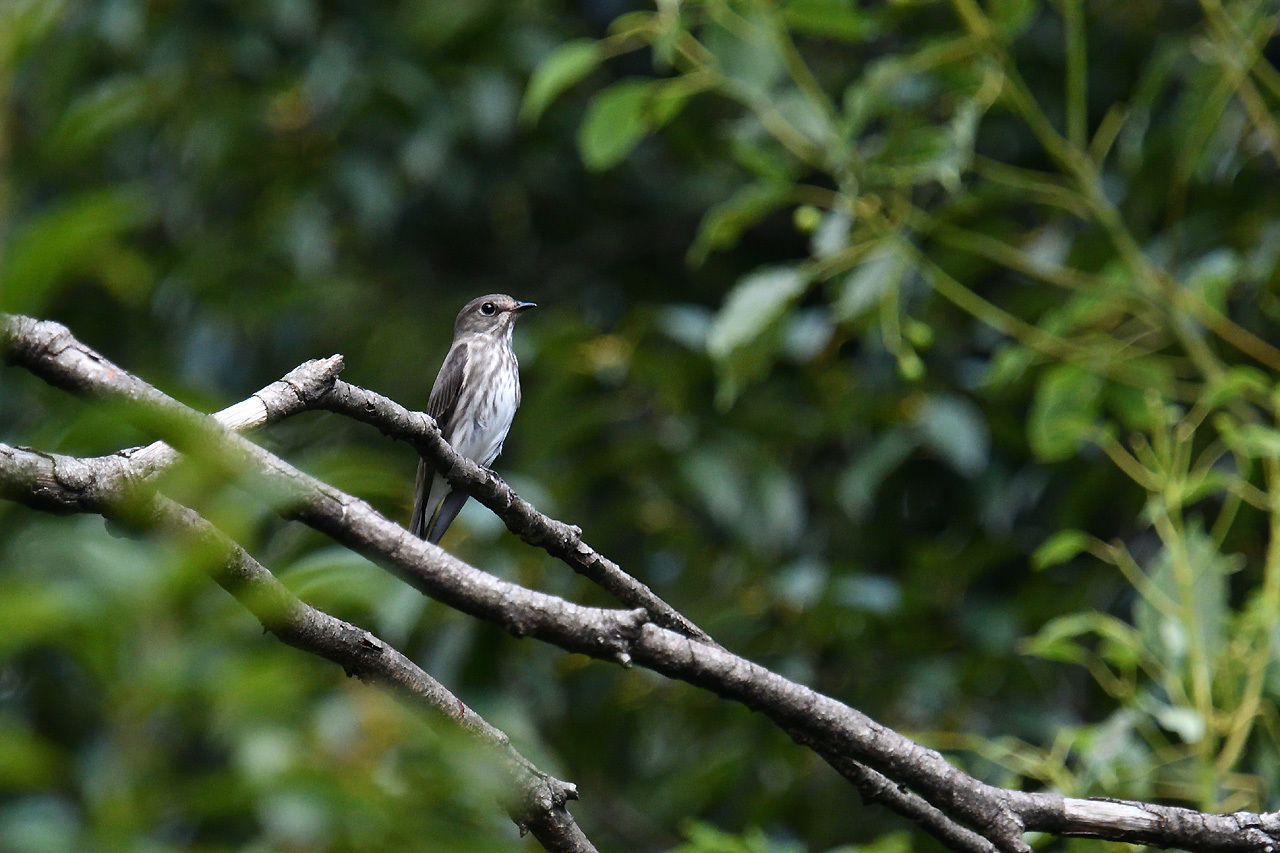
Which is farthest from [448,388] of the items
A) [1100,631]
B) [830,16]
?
[1100,631]

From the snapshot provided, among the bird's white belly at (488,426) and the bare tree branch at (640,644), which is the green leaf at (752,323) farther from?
the bare tree branch at (640,644)

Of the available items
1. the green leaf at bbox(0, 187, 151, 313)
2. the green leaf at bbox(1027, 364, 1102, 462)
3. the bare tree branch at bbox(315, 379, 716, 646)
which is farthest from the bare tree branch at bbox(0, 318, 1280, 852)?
the green leaf at bbox(1027, 364, 1102, 462)

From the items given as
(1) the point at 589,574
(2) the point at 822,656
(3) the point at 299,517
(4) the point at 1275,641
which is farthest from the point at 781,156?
(3) the point at 299,517

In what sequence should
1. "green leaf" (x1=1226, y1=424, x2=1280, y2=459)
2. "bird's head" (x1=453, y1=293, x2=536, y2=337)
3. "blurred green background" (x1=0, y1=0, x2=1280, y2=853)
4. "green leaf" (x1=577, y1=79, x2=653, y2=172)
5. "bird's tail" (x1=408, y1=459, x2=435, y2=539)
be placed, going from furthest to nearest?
"bird's head" (x1=453, y1=293, x2=536, y2=337) < "bird's tail" (x1=408, y1=459, x2=435, y2=539) < "green leaf" (x1=577, y1=79, x2=653, y2=172) < "blurred green background" (x1=0, y1=0, x2=1280, y2=853) < "green leaf" (x1=1226, y1=424, x2=1280, y2=459)

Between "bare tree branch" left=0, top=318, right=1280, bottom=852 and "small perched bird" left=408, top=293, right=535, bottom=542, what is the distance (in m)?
3.50

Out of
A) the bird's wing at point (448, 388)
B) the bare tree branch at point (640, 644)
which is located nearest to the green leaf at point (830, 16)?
the bird's wing at point (448, 388)

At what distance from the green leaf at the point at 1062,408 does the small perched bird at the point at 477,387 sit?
233 centimetres

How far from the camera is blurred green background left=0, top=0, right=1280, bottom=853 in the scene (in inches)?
143

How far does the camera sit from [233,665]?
0.98m

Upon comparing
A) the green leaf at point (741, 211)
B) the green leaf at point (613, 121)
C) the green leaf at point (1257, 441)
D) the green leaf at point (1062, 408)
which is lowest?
the green leaf at point (1257, 441)

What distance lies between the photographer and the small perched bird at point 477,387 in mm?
5438

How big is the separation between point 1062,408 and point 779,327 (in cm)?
87

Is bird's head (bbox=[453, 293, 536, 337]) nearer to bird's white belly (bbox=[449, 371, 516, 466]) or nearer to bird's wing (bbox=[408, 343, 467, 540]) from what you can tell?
bird's wing (bbox=[408, 343, 467, 540])

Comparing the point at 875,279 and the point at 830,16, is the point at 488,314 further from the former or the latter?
the point at 830,16
